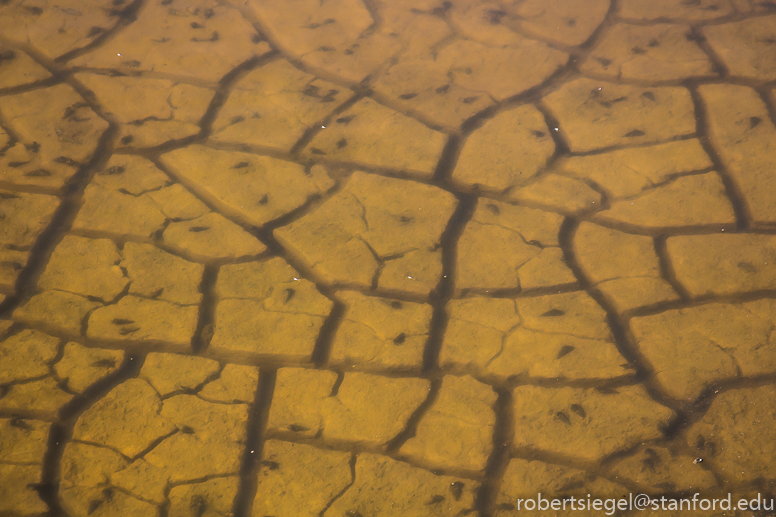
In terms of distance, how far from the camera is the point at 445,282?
2330mm

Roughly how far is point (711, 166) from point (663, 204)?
39 centimetres

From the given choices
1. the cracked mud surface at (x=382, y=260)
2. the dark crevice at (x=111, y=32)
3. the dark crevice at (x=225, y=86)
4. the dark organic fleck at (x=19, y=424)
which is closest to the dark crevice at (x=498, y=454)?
the cracked mud surface at (x=382, y=260)

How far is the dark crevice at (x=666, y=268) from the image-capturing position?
2.26m

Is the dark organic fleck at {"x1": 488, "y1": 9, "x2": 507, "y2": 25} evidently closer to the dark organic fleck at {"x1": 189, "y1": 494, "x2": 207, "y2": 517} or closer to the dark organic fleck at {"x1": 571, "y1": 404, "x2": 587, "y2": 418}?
the dark organic fleck at {"x1": 571, "y1": 404, "x2": 587, "y2": 418}

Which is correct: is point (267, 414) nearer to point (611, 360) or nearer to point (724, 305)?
point (611, 360)

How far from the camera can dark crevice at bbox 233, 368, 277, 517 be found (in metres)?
1.77

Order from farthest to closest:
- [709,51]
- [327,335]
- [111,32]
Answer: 1. [111,32]
2. [709,51]
3. [327,335]

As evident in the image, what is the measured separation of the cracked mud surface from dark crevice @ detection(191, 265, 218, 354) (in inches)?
0.5

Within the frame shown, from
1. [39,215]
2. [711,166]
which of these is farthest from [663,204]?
[39,215]

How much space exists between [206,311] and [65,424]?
1.99 ft

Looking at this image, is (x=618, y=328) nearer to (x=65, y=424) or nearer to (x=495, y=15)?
(x=65, y=424)

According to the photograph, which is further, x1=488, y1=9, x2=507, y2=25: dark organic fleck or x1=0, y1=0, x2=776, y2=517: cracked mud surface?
x1=488, y1=9, x2=507, y2=25: dark organic fleck

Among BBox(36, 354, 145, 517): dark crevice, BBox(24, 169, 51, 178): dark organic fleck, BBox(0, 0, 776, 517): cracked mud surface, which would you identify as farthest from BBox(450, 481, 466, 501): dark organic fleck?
BBox(24, 169, 51, 178): dark organic fleck

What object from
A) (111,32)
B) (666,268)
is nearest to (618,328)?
(666,268)
